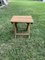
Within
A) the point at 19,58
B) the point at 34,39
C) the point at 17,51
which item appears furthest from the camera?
the point at 34,39

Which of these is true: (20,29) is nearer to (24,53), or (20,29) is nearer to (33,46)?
(33,46)

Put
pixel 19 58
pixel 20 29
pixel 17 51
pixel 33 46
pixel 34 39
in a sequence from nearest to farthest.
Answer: pixel 19 58 → pixel 17 51 → pixel 33 46 → pixel 34 39 → pixel 20 29

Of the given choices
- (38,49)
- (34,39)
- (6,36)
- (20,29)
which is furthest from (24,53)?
(20,29)

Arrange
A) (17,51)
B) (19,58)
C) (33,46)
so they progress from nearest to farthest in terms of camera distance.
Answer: (19,58)
(17,51)
(33,46)

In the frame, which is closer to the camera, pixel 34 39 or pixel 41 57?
pixel 41 57

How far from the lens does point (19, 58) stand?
3.46 metres

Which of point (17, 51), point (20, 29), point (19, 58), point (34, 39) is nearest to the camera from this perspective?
point (19, 58)

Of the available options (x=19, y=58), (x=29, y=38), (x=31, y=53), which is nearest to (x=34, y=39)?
(x=29, y=38)

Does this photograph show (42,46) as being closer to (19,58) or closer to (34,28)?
(19,58)

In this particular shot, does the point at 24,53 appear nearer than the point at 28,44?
Yes

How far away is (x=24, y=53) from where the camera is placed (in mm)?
3658

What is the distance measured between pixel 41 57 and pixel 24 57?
0.38 metres

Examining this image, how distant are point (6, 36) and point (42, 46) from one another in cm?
117

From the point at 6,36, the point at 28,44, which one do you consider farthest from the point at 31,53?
the point at 6,36
